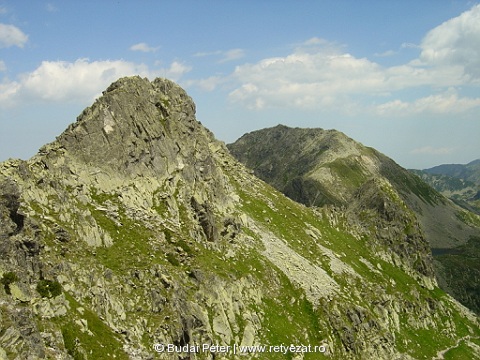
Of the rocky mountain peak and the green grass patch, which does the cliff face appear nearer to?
the green grass patch

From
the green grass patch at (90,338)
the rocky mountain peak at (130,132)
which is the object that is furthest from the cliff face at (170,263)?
the rocky mountain peak at (130,132)

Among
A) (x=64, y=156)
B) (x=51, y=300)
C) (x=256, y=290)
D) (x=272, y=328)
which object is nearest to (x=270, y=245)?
(x=256, y=290)

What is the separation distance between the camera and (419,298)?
124m

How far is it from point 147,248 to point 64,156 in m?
24.5

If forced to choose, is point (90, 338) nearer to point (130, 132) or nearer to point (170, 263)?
point (170, 263)

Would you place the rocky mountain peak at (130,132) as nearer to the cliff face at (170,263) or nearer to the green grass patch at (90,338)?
the cliff face at (170,263)

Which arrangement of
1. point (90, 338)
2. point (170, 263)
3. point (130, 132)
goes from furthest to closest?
point (130, 132), point (170, 263), point (90, 338)

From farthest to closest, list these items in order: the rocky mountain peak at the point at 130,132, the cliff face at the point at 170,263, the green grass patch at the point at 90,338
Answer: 1. the rocky mountain peak at the point at 130,132
2. the cliff face at the point at 170,263
3. the green grass patch at the point at 90,338

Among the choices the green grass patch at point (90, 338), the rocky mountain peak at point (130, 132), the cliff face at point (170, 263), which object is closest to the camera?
the green grass patch at point (90, 338)

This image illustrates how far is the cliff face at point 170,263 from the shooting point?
4722 centimetres

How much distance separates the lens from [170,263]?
6719cm

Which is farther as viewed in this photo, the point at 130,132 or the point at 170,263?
the point at 130,132

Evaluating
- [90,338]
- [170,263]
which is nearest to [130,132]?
[170,263]

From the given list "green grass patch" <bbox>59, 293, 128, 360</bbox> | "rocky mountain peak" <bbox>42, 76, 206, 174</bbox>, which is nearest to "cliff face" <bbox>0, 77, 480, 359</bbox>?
"green grass patch" <bbox>59, 293, 128, 360</bbox>
